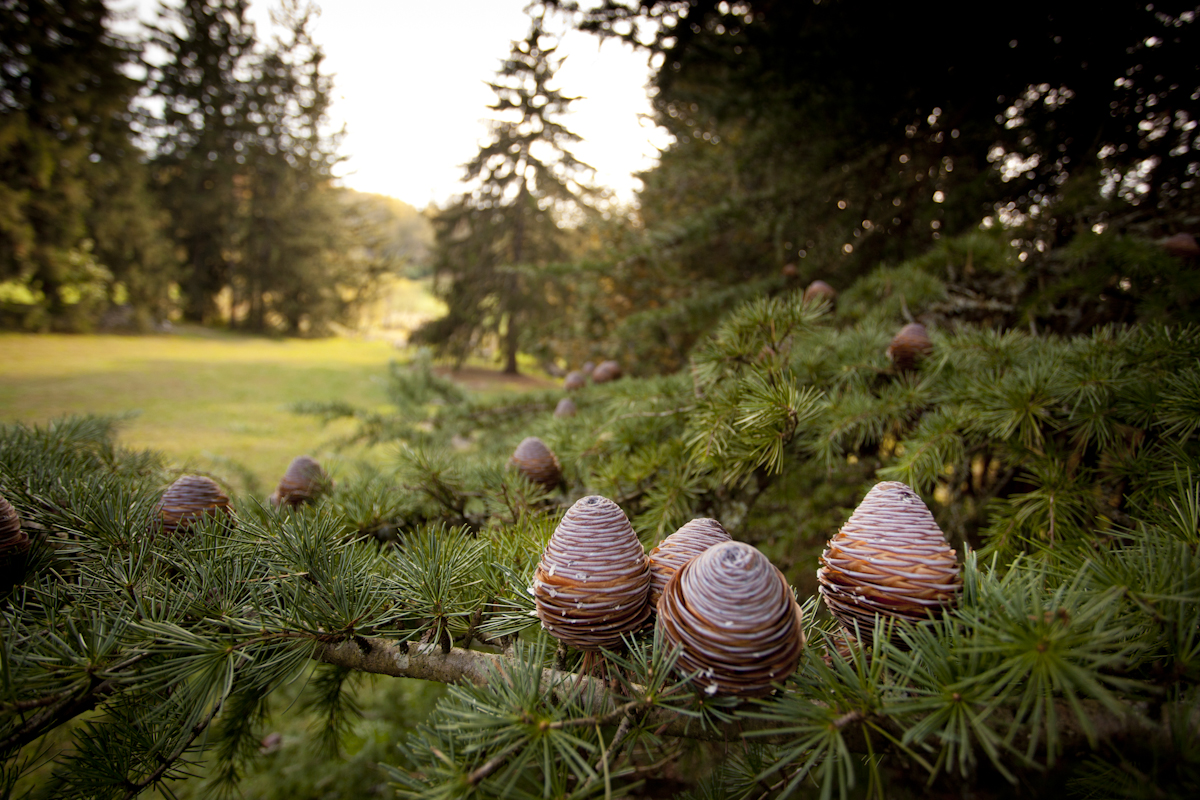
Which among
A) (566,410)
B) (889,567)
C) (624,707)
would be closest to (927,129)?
(566,410)

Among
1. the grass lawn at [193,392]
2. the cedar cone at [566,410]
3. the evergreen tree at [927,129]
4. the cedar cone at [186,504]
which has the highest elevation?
the evergreen tree at [927,129]

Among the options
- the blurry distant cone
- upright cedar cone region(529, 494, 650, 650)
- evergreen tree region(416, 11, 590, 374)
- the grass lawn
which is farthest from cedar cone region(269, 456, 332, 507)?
evergreen tree region(416, 11, 590, 374)

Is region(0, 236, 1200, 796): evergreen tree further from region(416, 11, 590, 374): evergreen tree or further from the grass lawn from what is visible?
region(416, 11, 590, 374): evergreen tree

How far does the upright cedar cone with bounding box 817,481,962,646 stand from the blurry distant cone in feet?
5.93

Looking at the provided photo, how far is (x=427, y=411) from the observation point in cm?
281

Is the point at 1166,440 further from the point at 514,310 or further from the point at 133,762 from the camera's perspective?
the point at 514,310

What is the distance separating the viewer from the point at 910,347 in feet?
4.12

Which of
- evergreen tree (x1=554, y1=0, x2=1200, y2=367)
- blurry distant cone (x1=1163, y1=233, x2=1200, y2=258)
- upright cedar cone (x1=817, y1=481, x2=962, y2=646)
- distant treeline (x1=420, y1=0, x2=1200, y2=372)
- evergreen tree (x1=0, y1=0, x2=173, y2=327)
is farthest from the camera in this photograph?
evergreen tree (x1=0, y1=0, x2=173, y2=327)

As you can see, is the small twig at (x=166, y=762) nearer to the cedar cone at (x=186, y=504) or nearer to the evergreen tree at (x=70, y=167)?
the cedar cone at (x=186, y=504)

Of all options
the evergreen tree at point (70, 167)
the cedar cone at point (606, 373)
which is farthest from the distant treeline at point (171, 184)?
the cedar cone at point (606, 373)

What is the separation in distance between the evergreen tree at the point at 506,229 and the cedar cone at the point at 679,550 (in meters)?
13.5

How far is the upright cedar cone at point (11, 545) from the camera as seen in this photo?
2.18 ft

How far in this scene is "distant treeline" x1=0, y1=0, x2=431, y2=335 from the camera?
37.6 feet

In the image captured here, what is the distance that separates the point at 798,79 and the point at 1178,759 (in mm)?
2772
